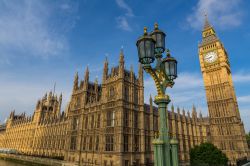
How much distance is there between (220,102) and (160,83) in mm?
68248

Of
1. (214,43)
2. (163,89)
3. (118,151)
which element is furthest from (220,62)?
(163,89)

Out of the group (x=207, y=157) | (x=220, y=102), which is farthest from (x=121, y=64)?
(x=220, y=102)

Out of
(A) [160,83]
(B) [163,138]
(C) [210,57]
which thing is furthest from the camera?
(C) [210,57]

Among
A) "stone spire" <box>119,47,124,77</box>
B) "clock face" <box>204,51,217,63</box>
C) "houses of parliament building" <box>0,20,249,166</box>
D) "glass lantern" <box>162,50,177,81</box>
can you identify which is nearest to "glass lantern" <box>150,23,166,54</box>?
"glass lantern" <box>162,50,177,81</box>

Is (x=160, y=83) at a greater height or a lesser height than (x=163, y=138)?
greater

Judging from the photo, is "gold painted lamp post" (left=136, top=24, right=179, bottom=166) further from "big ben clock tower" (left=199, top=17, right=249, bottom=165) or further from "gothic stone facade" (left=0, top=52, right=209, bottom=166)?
"big ben clock tower" (left=199, top=17, right=249, bottom=165)

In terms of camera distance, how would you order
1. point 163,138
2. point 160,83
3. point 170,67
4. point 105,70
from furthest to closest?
point 105,70 → point 170,67 → point 160,83 → point 163,138

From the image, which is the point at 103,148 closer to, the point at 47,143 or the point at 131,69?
the point at 131,69

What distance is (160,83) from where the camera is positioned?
804 cm

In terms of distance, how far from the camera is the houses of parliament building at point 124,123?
38219 mm

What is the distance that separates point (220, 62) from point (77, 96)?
55.9m

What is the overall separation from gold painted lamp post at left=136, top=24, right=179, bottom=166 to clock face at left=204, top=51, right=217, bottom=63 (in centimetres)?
7297

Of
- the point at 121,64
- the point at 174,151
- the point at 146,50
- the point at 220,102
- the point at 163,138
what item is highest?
the point at 121,64

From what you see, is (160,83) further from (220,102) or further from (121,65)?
(220,102)
